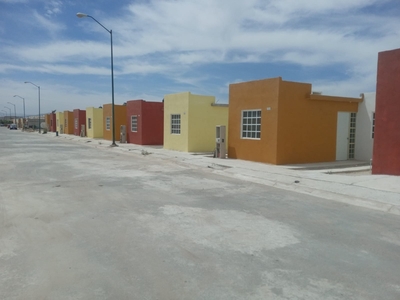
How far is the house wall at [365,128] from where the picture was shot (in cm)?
1589

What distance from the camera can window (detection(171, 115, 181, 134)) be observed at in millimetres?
21680

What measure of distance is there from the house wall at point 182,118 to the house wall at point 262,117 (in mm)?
4402

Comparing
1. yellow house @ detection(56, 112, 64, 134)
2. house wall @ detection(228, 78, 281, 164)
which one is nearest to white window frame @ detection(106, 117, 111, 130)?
house wall @ detection(228, 78, 281, 164)

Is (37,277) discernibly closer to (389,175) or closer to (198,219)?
(198,219)

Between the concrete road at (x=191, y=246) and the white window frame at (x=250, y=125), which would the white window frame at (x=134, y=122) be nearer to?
the white window frame at (x=250, y=125)

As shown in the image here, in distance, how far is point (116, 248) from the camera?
15.6ft

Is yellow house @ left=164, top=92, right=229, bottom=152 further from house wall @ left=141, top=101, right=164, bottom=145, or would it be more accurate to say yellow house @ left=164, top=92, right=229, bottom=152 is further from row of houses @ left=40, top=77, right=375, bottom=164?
house wall @ left=141, top=101, right=164, bottom=145

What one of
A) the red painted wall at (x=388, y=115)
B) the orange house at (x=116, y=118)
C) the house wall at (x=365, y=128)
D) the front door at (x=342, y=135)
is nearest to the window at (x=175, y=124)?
the front door at (x=342, y=135)

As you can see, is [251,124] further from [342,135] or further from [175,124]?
[175,124]

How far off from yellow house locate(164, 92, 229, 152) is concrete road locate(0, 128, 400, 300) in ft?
39.3

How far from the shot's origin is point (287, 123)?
14.3m

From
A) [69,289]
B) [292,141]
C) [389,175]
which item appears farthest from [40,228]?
[292,141]

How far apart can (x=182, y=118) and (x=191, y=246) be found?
54.2 ft

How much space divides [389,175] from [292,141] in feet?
14.4
